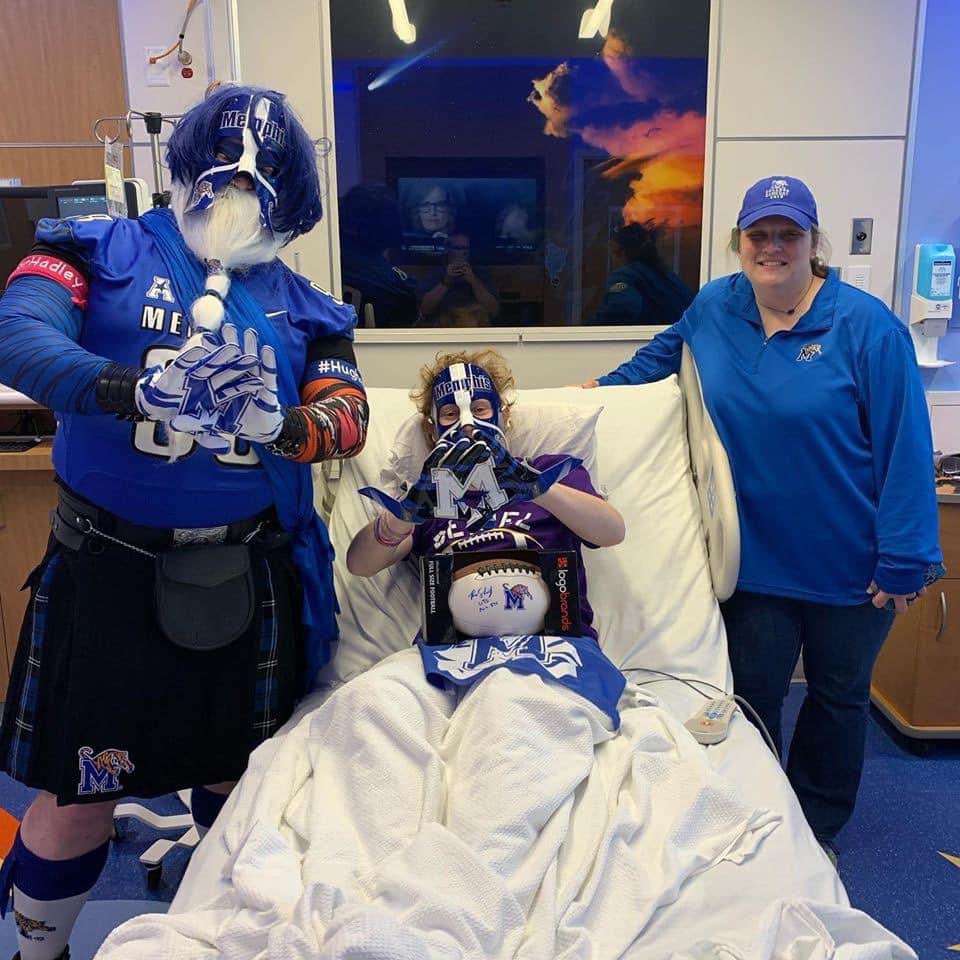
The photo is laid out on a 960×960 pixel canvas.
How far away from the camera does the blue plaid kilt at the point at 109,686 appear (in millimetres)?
1368

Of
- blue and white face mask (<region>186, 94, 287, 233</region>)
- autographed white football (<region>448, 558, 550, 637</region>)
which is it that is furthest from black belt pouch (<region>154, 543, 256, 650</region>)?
blue and white face mask (<region>186, 94, 287, 233</region>)

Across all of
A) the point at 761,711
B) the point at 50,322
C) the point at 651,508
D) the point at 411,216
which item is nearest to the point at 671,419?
the point at 651,508

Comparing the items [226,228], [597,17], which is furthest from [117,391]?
[597,17]

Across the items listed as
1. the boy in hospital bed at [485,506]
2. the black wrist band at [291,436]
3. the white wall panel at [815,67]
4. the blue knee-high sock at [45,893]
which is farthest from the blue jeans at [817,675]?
the white wall panel at [815,67]

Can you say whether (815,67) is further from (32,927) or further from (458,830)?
(32,927)

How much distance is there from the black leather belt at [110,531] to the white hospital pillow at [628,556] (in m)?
0.54

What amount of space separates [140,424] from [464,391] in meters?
0.56

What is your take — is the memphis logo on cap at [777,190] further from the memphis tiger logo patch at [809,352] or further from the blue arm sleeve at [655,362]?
the blue arm sleeve at [655,362]

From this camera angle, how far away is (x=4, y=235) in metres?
2.50

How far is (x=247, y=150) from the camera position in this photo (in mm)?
1315

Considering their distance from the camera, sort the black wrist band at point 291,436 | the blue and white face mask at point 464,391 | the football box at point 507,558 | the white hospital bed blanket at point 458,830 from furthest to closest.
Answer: the football box at point 507,558 → the blue and white face mask at point 464,391 → the black wrist band at point 291,436 → the white hospital bed blanket at point 458,830

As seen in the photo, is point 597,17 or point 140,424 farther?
point 597,17

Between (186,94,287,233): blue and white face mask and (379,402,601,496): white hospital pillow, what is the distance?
0.63 metres

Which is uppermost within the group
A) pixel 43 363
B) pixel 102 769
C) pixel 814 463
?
pixel 43 363
